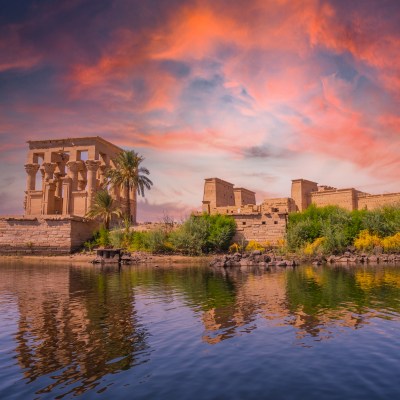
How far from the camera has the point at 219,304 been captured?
12328 millimetres

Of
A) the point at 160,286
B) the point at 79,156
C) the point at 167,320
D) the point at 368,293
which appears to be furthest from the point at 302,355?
the point at 79,156

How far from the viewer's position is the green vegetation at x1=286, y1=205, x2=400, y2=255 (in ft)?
110

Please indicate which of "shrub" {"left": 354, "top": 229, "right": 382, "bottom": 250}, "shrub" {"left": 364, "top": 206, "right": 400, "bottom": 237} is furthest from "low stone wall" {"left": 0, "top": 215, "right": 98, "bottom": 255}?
"shrub" {"left": 364, "top": 206, "right": 400, "bottom": 237}

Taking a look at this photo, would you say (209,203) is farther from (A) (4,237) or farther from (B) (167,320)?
(B) (167,320)

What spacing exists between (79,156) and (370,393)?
154 feet

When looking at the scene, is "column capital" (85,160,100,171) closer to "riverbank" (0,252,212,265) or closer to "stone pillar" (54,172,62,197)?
"stone pillar" (54,172,62,197)

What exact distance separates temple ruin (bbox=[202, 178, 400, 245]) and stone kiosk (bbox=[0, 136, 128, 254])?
12.3m

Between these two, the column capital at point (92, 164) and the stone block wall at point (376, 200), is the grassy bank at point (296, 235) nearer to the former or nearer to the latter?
the stone block wall at point (376, 200)

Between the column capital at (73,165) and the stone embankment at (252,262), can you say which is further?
the column capital at (73,165)

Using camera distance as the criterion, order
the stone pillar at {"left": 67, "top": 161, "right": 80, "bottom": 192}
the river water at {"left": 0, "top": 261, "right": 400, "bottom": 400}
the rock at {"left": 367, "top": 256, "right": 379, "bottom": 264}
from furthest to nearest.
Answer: the stone pillar at {"left": 67, "top": 161, "right": 80, "bottom": 192} < the rock at {"left": 367, "top": 256, "right": 379, "bottom": 264} < the river water at {"left": 0, "top": 261, "right": 400, "bottom": 400}

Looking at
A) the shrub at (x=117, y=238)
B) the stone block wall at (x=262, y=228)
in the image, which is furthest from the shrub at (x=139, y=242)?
the stone block wall at (x=262, y=228)

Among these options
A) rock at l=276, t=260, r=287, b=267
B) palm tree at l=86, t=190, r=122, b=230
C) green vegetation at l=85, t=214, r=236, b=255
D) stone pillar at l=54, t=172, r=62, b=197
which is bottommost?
rock at l=276, t=260, r=287, b=267

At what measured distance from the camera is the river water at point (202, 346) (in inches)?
223

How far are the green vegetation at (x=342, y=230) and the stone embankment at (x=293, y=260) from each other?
8.15 feet
